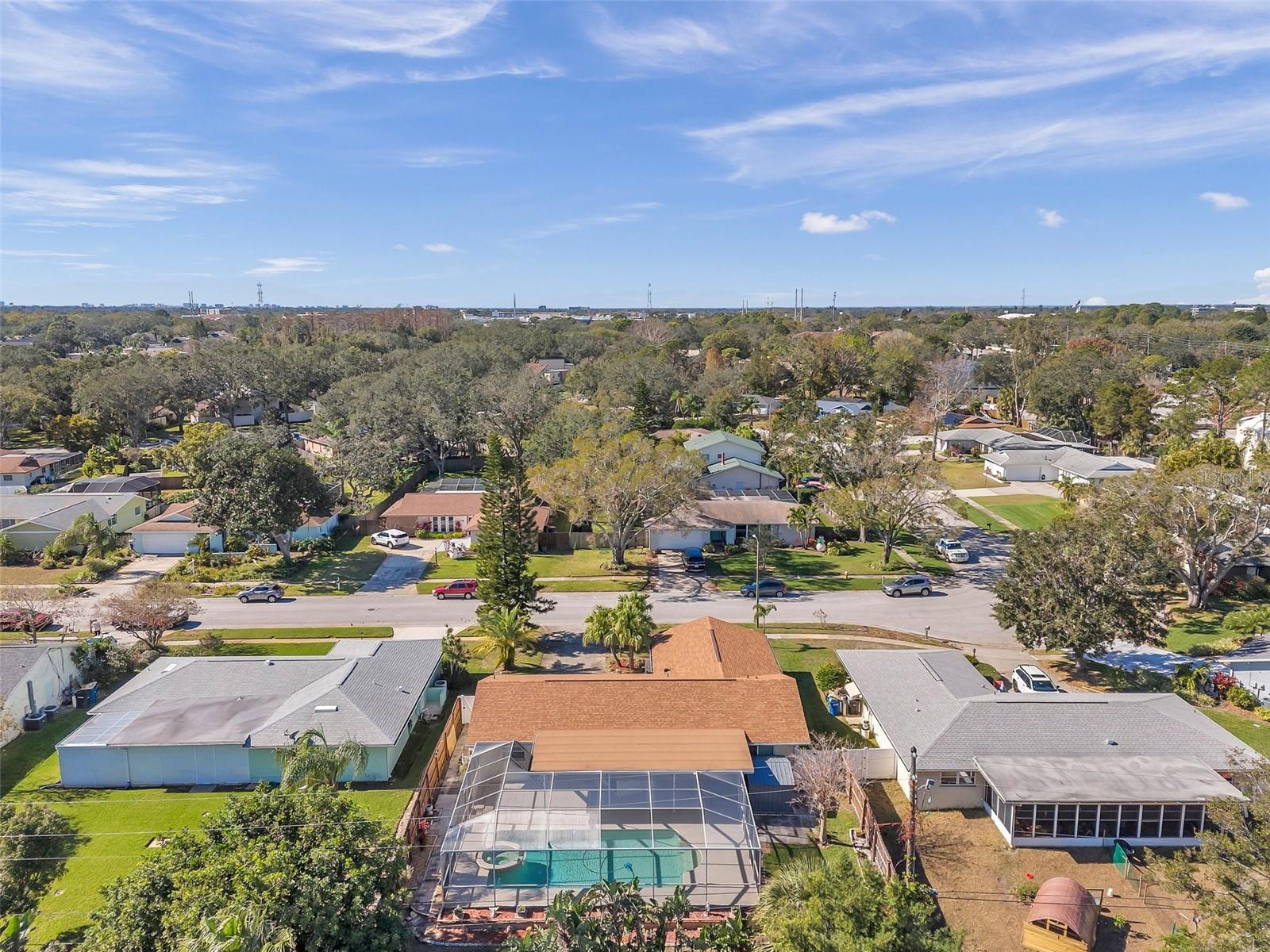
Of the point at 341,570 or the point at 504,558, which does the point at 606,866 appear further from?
the point at 341,570

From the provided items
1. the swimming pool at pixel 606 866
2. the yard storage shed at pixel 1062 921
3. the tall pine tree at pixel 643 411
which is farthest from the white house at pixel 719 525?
the yard storage shed at pixel 1062 921

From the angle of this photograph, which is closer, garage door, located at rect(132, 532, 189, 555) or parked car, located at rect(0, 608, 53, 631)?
parked car, located at rect(0, 608, 53, 631)

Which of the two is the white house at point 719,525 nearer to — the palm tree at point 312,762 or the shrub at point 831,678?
the shrub at point 831,678

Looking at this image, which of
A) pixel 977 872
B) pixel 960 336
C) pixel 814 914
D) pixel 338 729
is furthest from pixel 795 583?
pixel 960 336

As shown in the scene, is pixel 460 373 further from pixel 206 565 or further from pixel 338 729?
pixel 338 729

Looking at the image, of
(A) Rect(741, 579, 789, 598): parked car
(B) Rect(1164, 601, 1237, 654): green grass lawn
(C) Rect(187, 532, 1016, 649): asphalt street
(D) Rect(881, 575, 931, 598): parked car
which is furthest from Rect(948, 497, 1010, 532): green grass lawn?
(A) Rect(741, 579, 789, 598): parked car

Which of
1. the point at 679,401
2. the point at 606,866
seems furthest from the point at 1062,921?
the point at 679,401

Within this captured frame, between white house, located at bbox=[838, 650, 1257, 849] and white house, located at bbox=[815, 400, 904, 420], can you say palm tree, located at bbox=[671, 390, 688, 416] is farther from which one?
white house, located at bbox=[838, 650, 1257, 849]
